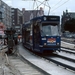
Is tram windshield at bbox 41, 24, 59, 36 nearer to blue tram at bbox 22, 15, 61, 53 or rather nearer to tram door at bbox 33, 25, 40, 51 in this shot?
blue tram at bbox 22, 15, 61, 53

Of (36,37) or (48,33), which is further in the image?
(36,37)

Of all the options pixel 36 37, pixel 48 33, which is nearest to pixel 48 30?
pixel 48 33

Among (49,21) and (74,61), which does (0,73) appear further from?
(49,21)

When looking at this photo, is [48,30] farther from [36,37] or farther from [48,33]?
[36,37]

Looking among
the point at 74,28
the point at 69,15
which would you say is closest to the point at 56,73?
the point at 74,28

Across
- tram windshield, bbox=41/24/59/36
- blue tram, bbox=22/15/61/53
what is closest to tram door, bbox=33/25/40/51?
blue tram, bbox=22/15/61/53

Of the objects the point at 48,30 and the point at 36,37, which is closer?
the point at 48,30

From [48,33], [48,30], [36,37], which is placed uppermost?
[48,30]

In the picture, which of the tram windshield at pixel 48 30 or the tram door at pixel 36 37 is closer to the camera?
the tram windshield at pixel 48 30

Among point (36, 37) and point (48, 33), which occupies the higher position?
point (48, 33)

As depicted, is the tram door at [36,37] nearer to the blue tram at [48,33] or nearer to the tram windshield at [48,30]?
the blue tram at [48,33]

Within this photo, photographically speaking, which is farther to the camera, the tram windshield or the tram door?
the tram door

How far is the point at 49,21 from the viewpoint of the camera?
22.8 meters

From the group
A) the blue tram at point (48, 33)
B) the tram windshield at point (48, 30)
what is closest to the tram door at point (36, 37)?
the blue tram at point (48, 33)
